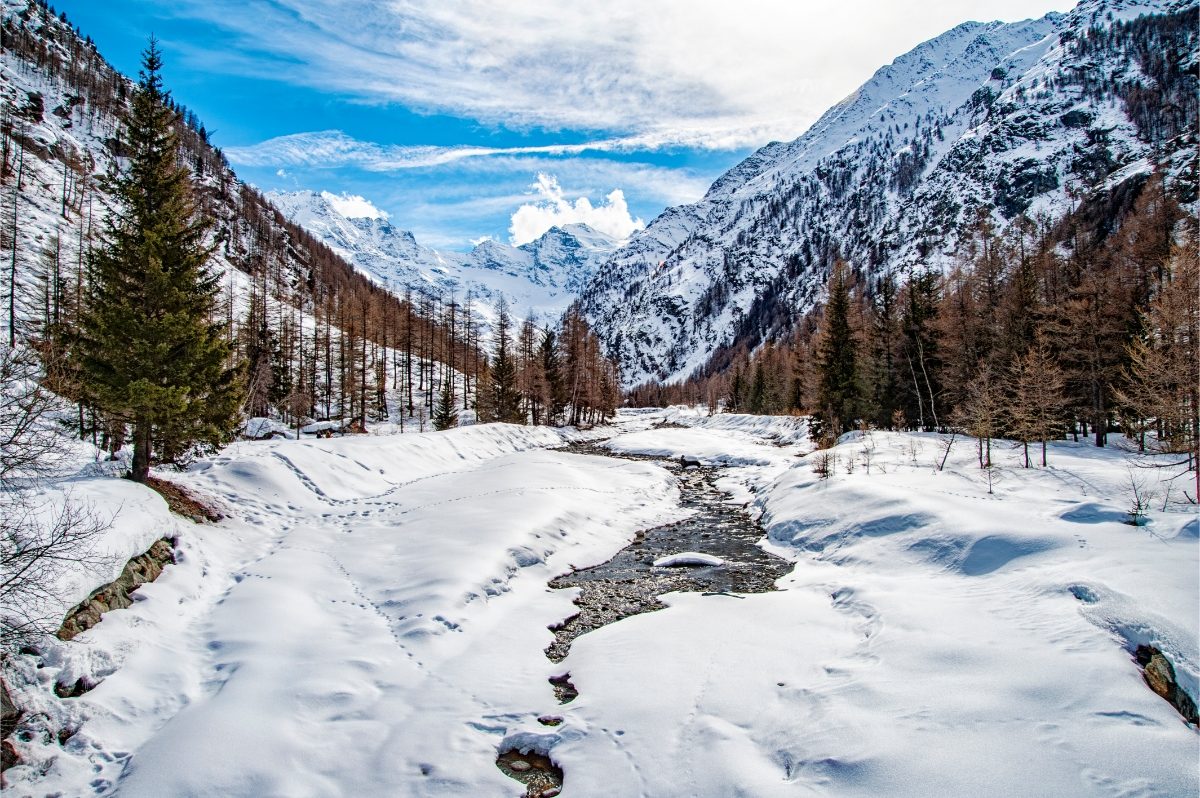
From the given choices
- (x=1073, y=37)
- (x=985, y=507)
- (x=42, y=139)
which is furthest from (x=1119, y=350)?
(x=1073, y=37)

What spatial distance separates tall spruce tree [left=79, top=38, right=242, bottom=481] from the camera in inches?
511

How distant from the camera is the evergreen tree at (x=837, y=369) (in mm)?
37281

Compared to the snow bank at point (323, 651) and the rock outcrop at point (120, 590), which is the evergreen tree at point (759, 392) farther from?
the rock outcrop at point (120, 590)

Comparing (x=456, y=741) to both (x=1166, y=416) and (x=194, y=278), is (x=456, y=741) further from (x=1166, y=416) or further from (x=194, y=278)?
(x=1166, y=416)

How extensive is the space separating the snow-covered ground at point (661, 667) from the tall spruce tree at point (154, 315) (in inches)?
95.1

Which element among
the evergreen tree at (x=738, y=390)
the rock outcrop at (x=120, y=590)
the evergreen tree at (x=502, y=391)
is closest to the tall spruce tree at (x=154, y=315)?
the rock outcrop at (x=120, y=590)

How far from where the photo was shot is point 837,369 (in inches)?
1462

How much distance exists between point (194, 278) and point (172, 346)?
76.2 inches

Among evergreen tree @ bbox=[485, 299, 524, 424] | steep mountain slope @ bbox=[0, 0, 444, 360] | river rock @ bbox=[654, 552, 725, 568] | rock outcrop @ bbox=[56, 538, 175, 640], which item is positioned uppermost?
steep mountain slope @ bbox=[0, 0, 444, 360]

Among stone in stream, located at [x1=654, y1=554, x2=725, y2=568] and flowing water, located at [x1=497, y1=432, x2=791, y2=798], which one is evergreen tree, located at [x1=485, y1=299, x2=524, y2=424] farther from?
stone in stream, located at [x1=654, y1=554, x2=725, y2=568]

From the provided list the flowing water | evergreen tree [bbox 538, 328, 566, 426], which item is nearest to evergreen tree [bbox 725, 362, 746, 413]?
evergreen tree [bbox 538, 328, 566, 426]

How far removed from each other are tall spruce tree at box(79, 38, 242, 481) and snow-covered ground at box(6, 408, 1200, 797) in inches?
95.1

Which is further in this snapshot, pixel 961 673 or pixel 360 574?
pixel 360 574

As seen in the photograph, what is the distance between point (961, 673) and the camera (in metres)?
6.64
